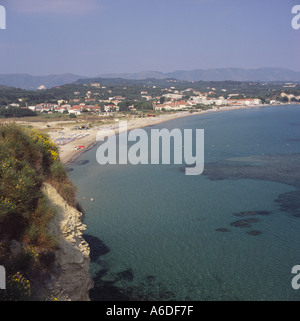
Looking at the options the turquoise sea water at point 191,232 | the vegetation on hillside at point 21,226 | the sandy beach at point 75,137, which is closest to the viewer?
the vegetation on hillside at point 21,226

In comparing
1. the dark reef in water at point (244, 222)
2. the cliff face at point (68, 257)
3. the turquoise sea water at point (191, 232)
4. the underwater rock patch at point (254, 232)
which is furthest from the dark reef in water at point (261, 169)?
the cliff face at point (68, 257)

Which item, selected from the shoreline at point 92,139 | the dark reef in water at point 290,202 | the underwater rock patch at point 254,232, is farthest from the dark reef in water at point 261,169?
the shoreline at point 92,139

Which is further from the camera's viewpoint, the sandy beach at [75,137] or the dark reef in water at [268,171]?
the sandy beach at [75,137]
